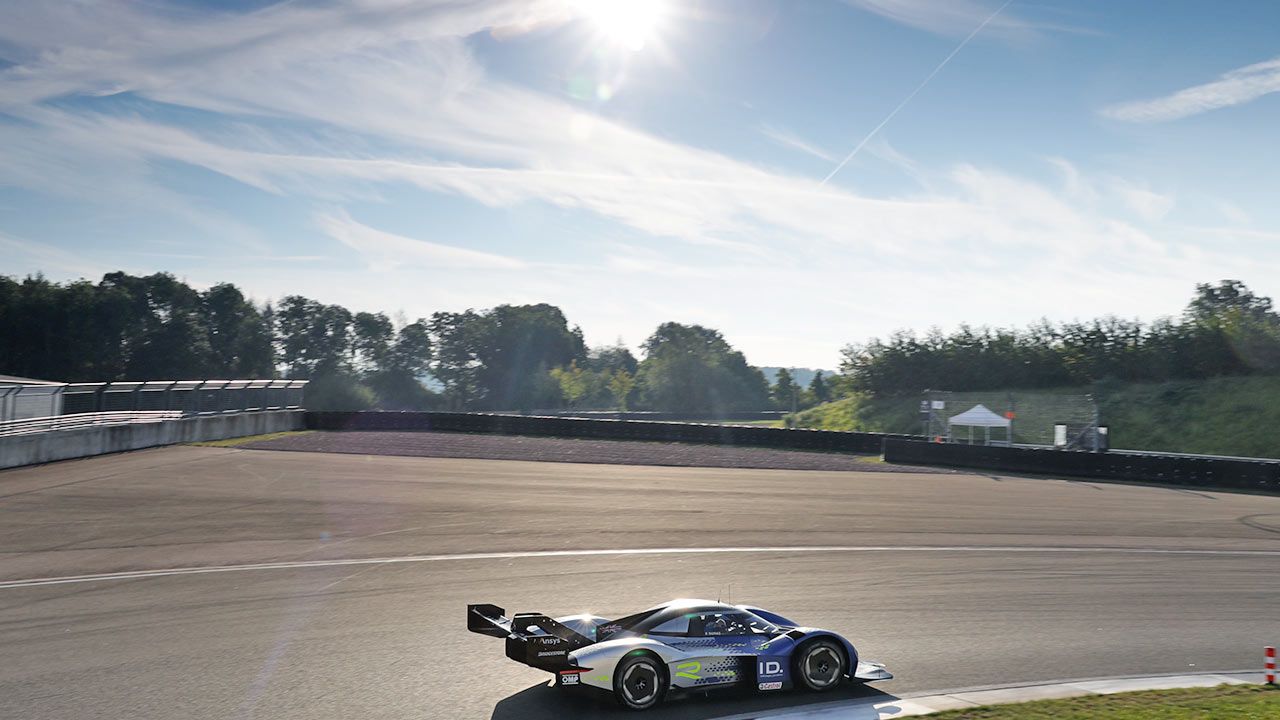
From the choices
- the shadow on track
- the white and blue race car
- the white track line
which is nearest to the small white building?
the white track line

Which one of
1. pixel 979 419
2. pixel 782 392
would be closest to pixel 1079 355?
pixel 979 419

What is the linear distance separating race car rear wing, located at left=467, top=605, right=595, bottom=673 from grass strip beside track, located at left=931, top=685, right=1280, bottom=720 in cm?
384

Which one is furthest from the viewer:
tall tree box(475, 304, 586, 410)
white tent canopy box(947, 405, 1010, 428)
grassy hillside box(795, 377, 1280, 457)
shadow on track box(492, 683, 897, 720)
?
tall tree box(475, 304, 586, 410)

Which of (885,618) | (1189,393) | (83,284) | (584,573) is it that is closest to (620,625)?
(885,618)

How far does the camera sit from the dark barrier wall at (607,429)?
1770 inches

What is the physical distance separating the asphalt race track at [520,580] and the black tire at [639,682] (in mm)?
256

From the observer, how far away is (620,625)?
1010 centimetres

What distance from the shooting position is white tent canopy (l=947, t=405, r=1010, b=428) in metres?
41.3

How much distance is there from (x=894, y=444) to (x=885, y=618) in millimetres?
28388

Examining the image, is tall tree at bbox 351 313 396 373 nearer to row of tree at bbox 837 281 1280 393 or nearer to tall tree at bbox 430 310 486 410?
tall tree at bbox 430 310 486 410

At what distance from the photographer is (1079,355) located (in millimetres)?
68000

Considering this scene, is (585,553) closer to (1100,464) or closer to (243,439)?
→ (1100,464)

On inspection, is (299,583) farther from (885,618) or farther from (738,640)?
(885,618)

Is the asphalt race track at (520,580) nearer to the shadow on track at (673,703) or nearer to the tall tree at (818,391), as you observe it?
the shadow on track at (673,703)
